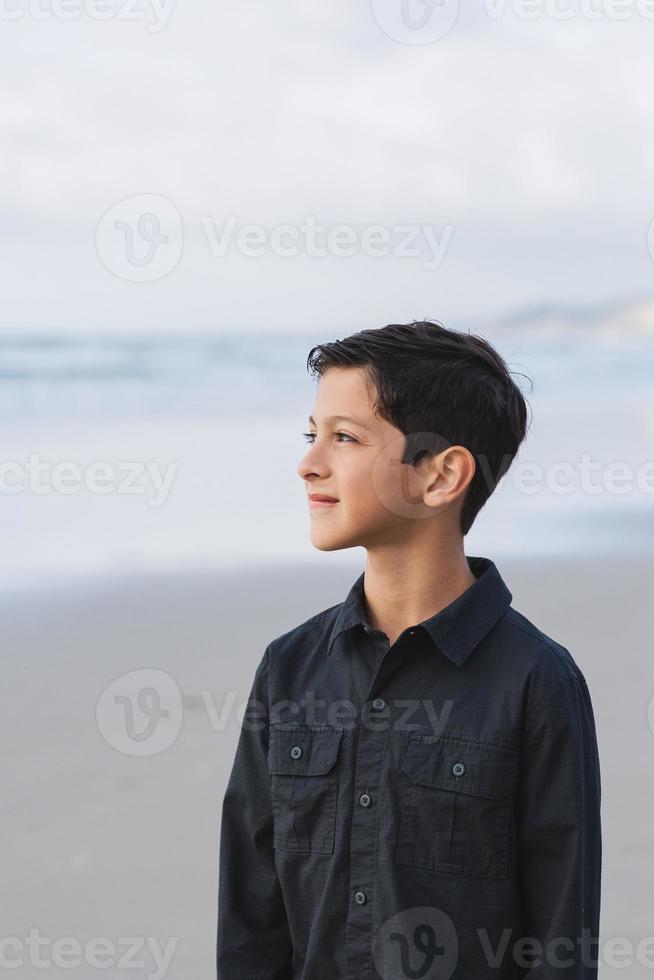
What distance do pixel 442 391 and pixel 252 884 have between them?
20.5 inches

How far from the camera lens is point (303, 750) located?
120 centimetres

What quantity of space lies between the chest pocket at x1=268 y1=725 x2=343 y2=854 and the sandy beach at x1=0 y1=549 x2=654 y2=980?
1210mm

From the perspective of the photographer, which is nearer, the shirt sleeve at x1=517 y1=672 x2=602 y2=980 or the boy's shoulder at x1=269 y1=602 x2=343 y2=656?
the shirt sleeve at x1=517 y1=672 x2=602 y2=980

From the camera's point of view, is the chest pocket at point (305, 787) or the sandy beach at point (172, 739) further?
the sandy beach at point (172, 739)

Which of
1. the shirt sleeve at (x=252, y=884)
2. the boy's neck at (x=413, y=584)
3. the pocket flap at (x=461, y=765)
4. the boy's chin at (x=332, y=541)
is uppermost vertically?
the boy's chin at (x=332, y=541)

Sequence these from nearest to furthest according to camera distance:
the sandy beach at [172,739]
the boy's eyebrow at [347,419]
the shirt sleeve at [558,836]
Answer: the shirt sleeve at [558,836] < the boy's eyebrow at [347,419] < the sandy beach at [172,739]

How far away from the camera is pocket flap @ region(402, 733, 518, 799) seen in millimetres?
1103

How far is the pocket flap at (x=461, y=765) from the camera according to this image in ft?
3.62

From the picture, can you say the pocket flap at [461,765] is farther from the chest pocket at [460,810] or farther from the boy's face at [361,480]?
the boy's face at [361,480]

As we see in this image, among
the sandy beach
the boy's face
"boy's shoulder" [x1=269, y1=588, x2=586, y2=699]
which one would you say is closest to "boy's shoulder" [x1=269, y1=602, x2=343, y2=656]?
"boy's shoulder" [x1=269, y1=588, x2=586, y2=699]

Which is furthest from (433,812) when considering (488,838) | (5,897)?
(5,897)

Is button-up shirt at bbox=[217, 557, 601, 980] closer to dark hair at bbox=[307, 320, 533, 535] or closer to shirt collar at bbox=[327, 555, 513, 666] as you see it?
shirt collar at bbox=[327, 555, 513, 666]

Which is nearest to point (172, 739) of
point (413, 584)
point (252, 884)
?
point (252, 884)

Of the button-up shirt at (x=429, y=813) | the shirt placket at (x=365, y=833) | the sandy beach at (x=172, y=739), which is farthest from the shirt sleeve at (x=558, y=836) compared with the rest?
the sandy beach at (x=172, y=739)
